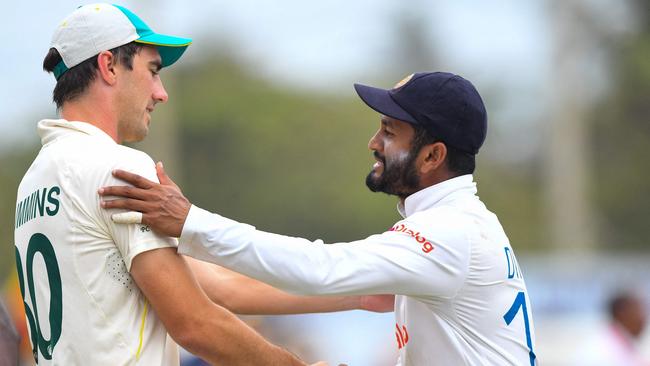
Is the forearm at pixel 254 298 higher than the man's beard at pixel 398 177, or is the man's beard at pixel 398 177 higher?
the man's beard at pixel 398 177

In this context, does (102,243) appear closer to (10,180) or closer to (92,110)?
(92,110)

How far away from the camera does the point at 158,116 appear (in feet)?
90.1

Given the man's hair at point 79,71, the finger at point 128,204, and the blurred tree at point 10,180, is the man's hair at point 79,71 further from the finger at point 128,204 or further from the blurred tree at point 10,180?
the blurred tree at point 10,180

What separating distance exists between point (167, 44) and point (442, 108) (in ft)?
4.19

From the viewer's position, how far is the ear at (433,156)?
17.0ft

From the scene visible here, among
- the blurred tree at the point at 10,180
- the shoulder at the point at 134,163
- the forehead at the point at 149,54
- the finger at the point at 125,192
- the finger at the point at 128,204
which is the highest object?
the forehead at the point at 149,54

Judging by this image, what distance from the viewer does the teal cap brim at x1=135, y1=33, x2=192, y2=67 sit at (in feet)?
15.8

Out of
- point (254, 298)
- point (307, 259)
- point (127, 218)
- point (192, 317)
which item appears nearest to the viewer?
point (127, 218)

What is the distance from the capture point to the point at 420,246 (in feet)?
15.8

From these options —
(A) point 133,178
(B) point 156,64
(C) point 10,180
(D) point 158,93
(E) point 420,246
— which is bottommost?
(C) point 10,180

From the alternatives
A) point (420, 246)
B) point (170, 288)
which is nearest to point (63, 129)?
point (170, 288)

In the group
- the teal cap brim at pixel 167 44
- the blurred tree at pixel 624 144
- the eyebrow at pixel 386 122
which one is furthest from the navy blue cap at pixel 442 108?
the blurred tree at pixel 624 144

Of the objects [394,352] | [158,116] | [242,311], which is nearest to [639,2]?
[158,116]

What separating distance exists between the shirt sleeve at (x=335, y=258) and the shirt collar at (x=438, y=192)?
271 millimetres
